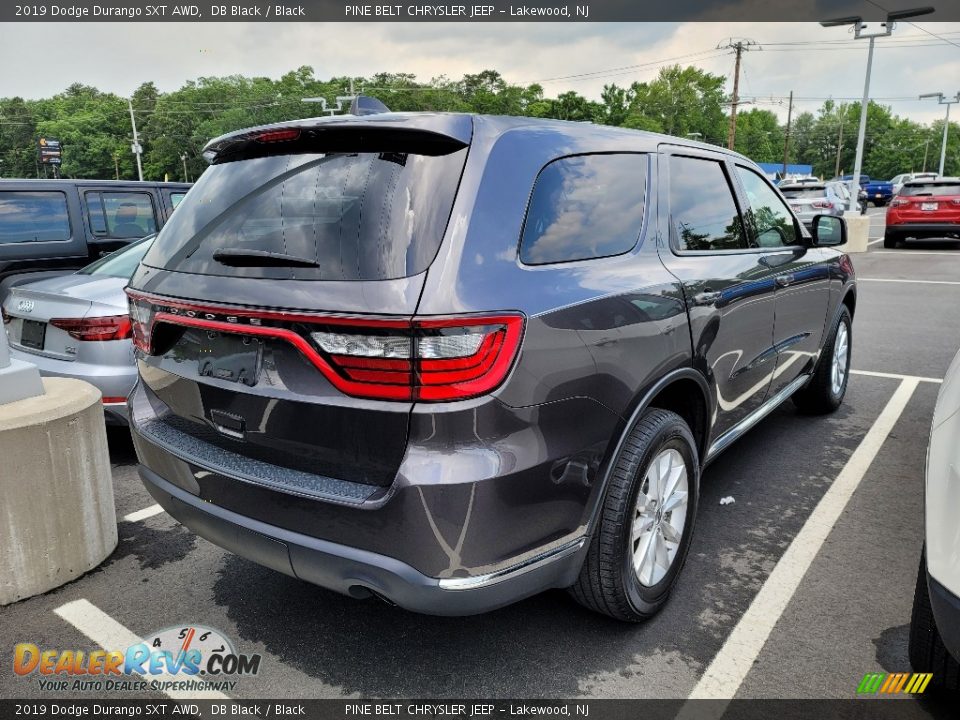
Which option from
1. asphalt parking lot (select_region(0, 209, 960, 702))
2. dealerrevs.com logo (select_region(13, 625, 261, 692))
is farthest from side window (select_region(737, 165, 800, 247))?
dealerrevs.com logo (select_region(13, 625, 261, 692))

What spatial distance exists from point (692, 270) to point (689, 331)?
302 millimetres

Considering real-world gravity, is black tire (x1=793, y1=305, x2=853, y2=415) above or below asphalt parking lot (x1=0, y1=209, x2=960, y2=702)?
above

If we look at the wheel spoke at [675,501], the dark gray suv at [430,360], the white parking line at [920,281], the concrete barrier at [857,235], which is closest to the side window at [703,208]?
the dark gray suv at [430,360]

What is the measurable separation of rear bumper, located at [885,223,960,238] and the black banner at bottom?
18.1 m

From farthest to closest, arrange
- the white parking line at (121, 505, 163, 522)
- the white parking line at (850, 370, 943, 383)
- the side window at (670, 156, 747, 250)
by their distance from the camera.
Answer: the white parking line at (850, 370, 943, 383) → the white parking line at (121, 505, 163, 522) → the side window at (670, 156, 747, 250)

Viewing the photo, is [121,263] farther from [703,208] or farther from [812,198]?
[812,198]

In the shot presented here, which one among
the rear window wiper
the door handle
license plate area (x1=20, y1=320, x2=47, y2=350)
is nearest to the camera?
the rear window wiper

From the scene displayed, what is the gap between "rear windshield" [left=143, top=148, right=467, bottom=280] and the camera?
1.93 metres

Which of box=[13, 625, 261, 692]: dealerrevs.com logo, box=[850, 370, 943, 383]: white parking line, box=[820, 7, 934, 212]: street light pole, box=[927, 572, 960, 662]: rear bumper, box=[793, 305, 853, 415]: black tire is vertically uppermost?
box=[820, 7, 934, 212]: street light pole

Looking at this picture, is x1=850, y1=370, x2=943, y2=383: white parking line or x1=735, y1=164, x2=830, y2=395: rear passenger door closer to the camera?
x1=735, y1=164, x2=830, y2=395: rear passenger door

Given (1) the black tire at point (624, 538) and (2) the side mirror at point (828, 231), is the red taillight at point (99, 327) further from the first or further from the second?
(2) the side mirror at point (828, 231)

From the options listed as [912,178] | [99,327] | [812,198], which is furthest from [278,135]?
[912,178]

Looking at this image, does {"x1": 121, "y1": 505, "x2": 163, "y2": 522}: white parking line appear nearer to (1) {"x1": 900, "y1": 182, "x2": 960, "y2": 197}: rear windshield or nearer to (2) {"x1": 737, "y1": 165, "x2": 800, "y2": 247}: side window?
(2) {"x1": 737, "y1": 165, "x2": 800, "y2": 247}: side window

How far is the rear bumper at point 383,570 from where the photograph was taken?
1.91m
